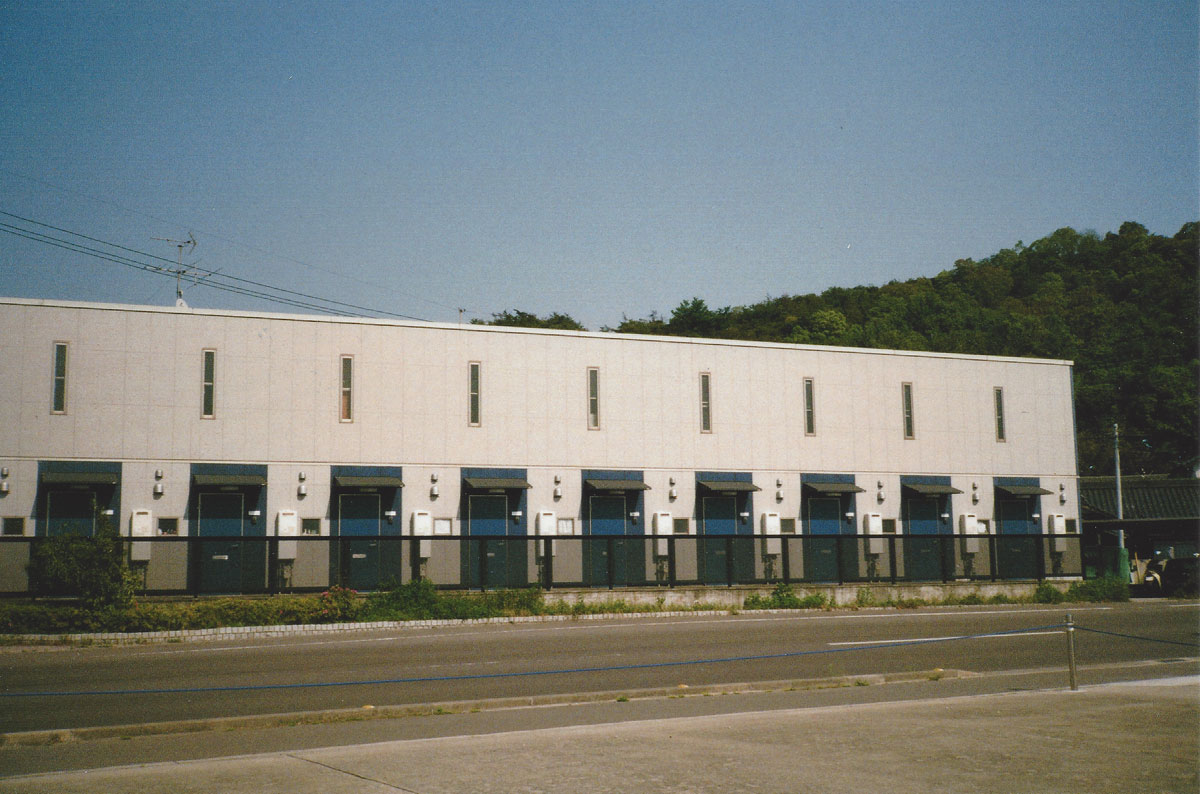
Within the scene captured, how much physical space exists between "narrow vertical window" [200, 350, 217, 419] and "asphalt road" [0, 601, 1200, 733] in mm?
11447

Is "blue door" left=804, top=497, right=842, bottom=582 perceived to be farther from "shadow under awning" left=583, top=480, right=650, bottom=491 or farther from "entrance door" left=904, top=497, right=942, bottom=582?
"shadow under awning" left=583, top=480, right=650, bottom=491

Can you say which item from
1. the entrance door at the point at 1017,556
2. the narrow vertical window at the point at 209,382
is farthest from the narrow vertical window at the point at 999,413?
the narrow vertical window at the point at 209,382

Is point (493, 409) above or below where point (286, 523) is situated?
above

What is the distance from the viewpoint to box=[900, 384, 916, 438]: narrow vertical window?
39.8 m

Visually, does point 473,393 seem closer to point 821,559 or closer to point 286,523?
point 286,523

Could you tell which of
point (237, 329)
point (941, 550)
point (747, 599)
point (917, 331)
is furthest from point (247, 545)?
point (917, 331)

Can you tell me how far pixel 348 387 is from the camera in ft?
109

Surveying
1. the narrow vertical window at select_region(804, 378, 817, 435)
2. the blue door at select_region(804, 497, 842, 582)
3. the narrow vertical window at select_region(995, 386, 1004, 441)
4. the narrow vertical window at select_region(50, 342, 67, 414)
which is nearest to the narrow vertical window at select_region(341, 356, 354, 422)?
the narrow vertical window at select_region(50, 342, 67, 414)

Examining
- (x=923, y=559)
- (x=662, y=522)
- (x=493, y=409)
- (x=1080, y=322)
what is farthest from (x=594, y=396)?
(x=1080, y=322)

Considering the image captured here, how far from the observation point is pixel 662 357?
3691 cm

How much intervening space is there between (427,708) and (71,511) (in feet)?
72.7

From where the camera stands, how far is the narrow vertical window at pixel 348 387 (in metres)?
33.1

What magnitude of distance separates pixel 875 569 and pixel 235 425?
2002 centimetres

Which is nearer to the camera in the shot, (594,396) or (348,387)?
(348,387)
